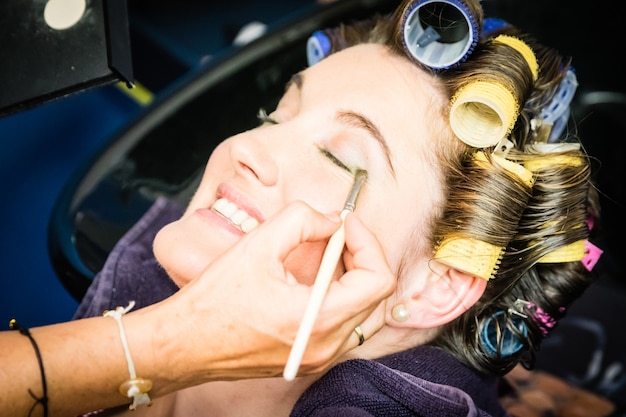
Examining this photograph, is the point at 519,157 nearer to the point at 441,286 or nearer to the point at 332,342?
the point at 441,286

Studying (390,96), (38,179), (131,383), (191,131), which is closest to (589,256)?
(390,96)

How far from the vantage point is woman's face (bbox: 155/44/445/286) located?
0.83m

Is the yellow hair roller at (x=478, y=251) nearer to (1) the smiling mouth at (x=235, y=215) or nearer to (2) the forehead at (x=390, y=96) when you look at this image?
(2) the forehead at (x=390, y=96)

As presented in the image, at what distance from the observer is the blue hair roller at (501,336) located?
3.24 feet

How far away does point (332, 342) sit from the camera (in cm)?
68

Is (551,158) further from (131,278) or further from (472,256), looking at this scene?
(131,278)

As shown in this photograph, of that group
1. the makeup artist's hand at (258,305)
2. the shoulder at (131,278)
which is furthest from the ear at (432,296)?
the shoulder at (131,278)

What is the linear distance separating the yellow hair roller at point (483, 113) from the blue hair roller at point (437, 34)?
0.06 metres

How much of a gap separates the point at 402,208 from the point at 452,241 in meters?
0.08

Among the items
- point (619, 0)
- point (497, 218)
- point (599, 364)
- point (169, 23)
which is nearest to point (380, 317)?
point (497, 218)

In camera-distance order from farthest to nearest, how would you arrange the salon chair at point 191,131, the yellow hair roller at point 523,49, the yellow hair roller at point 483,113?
the salon chair at point 191,131 < the yellow hair roller at point 523,49 < the yellow hair roller at point 483,113

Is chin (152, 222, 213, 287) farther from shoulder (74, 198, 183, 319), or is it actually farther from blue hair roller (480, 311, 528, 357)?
blue hair roller (480, 311, 528, 357)

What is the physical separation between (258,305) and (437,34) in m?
0.50

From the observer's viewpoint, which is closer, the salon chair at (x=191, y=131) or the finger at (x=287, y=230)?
the finger at (x=287, y=230)
